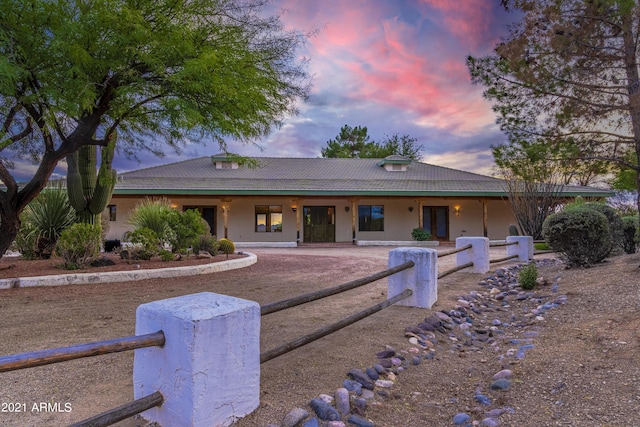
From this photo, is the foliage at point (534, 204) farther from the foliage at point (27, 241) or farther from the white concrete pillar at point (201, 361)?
the foliage at point (27, 241)

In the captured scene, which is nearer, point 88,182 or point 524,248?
point 88,182

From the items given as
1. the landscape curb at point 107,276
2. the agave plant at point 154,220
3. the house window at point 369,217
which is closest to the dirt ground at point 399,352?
the landscape curb at point 107,276

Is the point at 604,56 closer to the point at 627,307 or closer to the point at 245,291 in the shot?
the point at 627,307

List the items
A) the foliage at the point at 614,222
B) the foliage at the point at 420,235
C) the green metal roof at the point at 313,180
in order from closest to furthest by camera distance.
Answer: the foliage at the point at 614,222 < the green metal roof at the point at 313,180 < the foliage at the point at 420,235

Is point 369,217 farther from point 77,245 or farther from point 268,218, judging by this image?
point 77,245

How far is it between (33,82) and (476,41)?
9452mm

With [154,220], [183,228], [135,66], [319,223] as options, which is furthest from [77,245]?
[319,223]

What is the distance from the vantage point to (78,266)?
7992 mm

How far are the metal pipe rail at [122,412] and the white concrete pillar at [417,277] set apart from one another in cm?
386

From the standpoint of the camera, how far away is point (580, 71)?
6.26 m

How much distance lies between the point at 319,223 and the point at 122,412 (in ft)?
62.2

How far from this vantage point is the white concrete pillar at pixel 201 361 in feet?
7.00

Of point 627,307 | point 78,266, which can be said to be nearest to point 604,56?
point 627,307

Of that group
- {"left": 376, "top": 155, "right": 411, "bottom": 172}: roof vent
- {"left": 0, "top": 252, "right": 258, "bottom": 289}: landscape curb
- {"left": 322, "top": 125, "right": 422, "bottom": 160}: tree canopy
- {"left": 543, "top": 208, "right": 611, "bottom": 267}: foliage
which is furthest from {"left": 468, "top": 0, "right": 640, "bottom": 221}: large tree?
{"left": 322, "top": 125, "right": 422, "bottom": 160}: tree canopy
